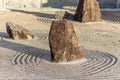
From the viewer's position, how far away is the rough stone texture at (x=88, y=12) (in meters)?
16.1

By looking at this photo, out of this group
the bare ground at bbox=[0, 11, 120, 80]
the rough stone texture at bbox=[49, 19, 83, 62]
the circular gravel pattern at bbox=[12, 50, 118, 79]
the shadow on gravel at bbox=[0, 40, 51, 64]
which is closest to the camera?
the bare ground at bbox=[0, 11, 120, 80]

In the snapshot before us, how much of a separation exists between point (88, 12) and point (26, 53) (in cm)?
A: 705

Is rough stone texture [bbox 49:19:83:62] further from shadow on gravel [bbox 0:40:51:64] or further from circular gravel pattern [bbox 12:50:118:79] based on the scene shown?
shadow on gravel [bbox 0:40:51:64]

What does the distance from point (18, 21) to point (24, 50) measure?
601cm

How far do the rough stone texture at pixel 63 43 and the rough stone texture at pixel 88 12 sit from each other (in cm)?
712

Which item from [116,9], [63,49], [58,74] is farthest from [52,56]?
[116,9]

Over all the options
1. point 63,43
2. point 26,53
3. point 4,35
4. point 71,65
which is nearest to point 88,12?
point 4,35

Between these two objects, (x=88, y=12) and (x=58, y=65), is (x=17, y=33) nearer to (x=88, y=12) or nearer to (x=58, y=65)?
(x=58, y=65)

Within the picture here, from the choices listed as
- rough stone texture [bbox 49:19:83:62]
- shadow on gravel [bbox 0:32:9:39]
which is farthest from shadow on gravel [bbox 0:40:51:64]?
shadow on gravel [bbox 0:32:9:39]

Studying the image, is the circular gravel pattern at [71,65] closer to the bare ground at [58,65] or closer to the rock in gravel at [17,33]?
the bare ground at [58,65]

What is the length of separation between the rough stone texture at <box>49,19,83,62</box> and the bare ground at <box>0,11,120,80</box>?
0.27 meters

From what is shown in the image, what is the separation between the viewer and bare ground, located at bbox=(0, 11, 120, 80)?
7.81 m

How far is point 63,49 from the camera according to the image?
29.0 feet

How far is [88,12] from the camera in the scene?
641 inches
